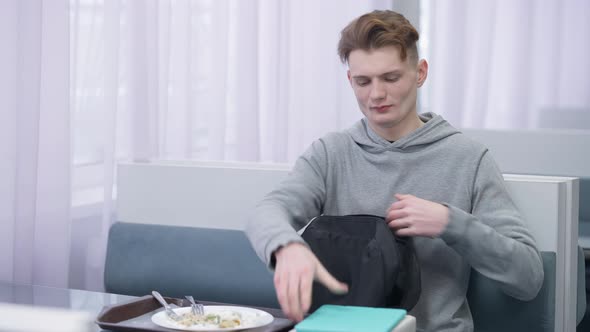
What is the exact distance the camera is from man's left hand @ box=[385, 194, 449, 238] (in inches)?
64.4

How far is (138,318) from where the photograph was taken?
→ 149 centimetres

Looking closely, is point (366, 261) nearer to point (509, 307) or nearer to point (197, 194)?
point (509, 307)

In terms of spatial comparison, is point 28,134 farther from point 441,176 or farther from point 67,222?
point 441,176

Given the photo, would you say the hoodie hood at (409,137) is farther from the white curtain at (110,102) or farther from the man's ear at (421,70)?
the white curtain at (110,102)

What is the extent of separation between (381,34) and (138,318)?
2.46 feet

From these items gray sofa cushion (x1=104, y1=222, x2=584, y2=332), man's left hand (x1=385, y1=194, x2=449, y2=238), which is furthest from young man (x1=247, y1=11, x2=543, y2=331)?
gray sofa cushion (x1=104, y1=222, x2=584, y2=332)

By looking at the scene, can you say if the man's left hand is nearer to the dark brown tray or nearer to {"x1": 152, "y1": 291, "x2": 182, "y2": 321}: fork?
the dark brown tray

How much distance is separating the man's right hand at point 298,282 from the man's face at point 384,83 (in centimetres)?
52

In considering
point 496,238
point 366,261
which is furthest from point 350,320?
point 496,238

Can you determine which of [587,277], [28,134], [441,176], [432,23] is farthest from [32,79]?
[432,23]

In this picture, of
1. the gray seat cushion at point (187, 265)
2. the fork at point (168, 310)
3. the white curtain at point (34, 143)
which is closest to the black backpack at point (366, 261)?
the fork at point (168, 310)

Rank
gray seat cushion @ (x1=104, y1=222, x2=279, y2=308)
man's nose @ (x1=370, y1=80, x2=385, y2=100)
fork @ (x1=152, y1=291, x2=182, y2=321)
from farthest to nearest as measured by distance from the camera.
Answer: gray seat cushion @ (x1=104, y1=222, x2=279, y2=308)
man's nose @ (x1=370, y1=80, x2=385, y2=100)
fork @ (x1=152, y1=291, x2=182, y2=321)

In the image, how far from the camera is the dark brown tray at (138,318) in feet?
4.58

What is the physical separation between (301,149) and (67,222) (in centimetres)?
133
